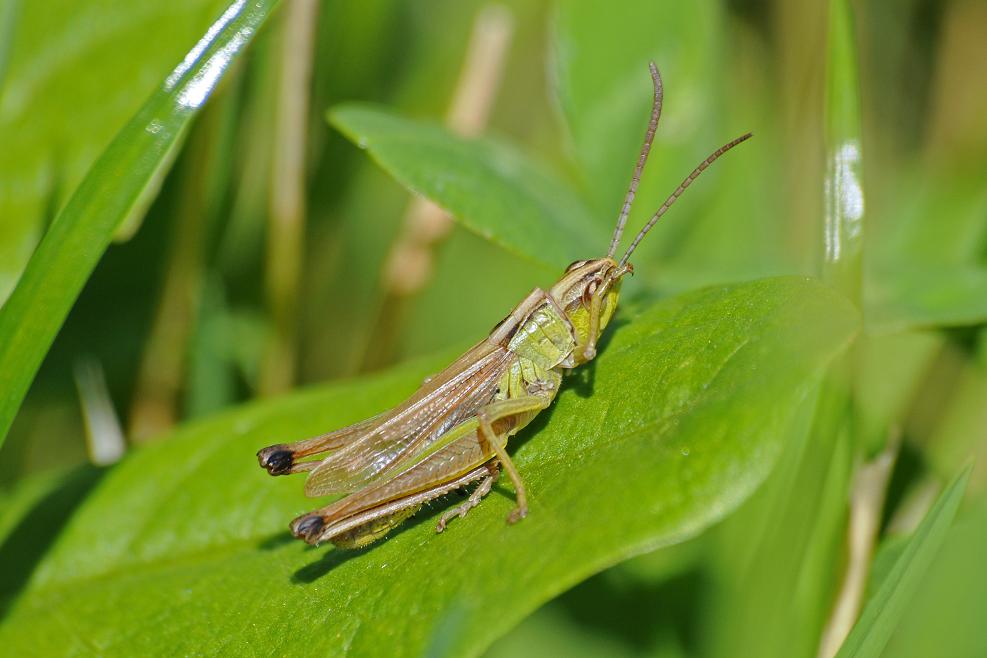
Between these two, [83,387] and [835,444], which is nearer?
[835,444]

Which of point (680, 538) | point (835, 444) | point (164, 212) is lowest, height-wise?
point (835, 444)

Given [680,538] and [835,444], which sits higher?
[680,538]

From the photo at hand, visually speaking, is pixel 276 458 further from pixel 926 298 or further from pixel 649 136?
pixel 926 298

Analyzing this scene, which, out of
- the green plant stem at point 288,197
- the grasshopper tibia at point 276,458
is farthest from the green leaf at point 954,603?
the green plant stem at point 288,197

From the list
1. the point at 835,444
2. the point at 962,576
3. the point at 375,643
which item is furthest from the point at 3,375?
the point at 962,576

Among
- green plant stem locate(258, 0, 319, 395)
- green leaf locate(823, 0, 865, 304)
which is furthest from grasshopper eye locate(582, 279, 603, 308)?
green plant stem locate(258, 0, 319, 395)

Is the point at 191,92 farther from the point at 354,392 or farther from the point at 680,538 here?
the point at 680,538

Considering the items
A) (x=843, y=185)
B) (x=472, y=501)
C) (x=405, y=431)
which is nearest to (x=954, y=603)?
(x=843, y=185)
